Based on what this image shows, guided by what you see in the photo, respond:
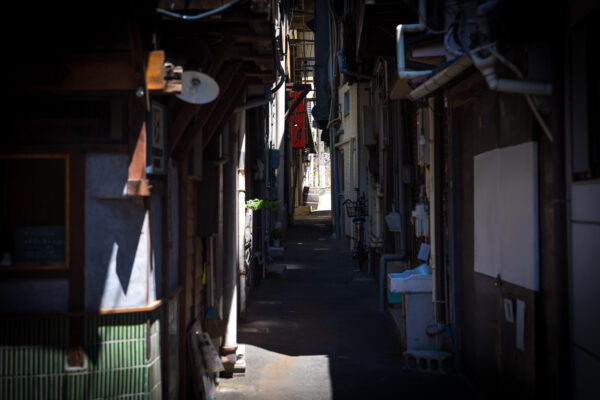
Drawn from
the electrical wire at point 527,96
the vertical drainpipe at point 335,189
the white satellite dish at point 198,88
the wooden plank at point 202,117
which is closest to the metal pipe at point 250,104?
the wooden plank at point 202,117

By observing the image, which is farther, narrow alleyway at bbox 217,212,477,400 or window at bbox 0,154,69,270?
narrow alleyway at bbox 217,212,477,400

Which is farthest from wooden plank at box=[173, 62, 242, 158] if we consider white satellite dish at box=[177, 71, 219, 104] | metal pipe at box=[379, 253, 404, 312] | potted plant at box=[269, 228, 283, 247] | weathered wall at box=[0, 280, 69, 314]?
potted plant at box=[269, 228, 283, 247]

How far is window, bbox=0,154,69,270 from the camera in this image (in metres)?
5.57

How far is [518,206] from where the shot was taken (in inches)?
253

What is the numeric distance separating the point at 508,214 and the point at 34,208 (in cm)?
461

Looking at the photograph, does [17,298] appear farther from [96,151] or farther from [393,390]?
[393,390]

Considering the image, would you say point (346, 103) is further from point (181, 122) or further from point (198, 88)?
point (198, 88)

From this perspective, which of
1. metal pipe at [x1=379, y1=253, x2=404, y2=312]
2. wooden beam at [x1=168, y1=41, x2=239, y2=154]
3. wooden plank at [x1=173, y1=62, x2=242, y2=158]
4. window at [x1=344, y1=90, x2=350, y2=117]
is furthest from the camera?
window at [x1=344, y1=90, x2=350, y2=117]

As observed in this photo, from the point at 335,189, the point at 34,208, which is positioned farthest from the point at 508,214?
the point at 335,189

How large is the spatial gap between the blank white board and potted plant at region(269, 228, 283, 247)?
14.9 metres

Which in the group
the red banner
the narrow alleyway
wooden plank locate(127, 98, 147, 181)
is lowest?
the narrow alleyway

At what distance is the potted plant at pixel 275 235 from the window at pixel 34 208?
1716 centimetres

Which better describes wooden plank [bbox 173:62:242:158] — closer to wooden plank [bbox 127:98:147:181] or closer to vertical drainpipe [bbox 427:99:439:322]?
wooden plank [bbox 127:98:147:181]

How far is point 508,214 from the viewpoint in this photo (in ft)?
22.1
